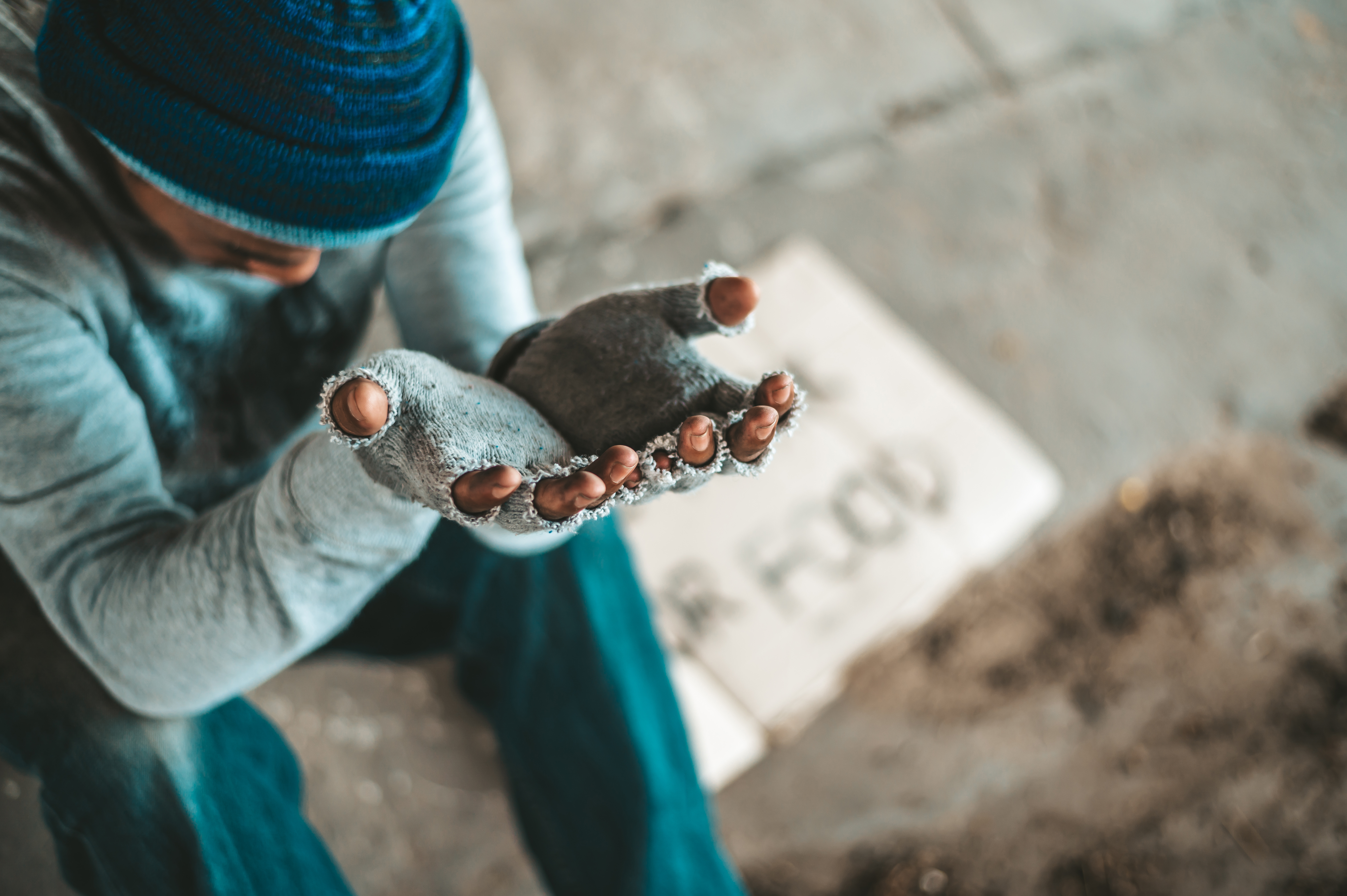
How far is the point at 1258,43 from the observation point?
2.08 metres

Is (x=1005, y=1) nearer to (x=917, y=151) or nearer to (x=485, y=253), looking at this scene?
(x=917, y=151)

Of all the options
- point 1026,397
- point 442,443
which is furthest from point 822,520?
point 442,443

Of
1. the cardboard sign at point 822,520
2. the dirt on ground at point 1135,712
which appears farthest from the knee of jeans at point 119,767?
the dirt on ground at point 1135,712

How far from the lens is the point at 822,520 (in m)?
1.33

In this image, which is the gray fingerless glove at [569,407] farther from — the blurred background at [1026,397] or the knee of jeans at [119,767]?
the blurred background at [1026,397]

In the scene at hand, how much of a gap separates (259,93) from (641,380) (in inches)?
10.6

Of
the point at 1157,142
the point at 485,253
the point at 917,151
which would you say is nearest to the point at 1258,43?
the point at 1157,142

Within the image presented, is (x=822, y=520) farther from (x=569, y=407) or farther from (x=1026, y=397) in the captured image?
(x=569, y=407)

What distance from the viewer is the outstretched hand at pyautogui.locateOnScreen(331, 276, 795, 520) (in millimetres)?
440

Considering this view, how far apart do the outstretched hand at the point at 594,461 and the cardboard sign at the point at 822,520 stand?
731 mm

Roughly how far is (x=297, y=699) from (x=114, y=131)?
80 centimetres

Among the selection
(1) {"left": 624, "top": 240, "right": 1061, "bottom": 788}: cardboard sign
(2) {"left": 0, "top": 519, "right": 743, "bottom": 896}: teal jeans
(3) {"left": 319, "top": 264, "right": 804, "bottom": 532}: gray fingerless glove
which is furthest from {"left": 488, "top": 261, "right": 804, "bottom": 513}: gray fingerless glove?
(1) {"left": 624, "top": 240, "right": 1061, "bottom": 788}: cardboard sign

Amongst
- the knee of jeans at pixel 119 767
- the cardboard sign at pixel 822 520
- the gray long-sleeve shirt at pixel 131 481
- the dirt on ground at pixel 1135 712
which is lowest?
the dirt on ground at pixel 1135 712

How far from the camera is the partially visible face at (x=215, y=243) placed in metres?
0.59
